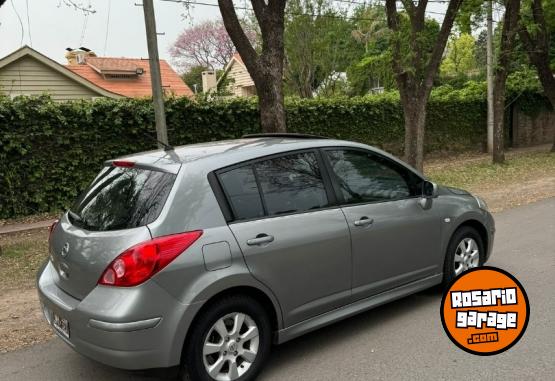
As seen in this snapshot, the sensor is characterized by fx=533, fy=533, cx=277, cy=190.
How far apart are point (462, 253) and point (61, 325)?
139 inches

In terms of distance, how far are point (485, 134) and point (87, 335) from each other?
18.7 metres

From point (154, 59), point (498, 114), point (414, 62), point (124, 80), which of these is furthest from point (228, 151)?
point (124, 80)

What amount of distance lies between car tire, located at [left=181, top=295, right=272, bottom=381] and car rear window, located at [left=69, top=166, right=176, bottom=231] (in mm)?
720

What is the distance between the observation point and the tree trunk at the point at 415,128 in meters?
12.6

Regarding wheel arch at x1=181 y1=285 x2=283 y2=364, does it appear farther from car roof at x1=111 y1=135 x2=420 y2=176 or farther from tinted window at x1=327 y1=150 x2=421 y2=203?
tinted window at x1=327 y1=150 x2=421 y2=203

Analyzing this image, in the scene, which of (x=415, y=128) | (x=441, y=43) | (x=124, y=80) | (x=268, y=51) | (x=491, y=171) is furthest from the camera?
(x=124, y=80)

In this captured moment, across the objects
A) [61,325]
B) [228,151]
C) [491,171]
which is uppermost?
[228,151]

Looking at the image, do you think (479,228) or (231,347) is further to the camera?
(479,228)

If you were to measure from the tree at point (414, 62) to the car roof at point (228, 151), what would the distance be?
805 cm

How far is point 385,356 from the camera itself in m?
3.84

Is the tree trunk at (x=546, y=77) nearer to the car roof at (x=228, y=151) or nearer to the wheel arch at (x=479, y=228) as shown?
the wheel arch at (x=479, y=228)

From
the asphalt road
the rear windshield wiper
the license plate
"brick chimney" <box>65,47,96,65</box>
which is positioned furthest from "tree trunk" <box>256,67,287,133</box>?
"brick chimney" <box>65,47,96,65</box>

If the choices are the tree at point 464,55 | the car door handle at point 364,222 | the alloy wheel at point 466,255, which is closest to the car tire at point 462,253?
the alloy wheel at point 466,255

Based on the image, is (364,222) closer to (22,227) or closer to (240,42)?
(240,42)
